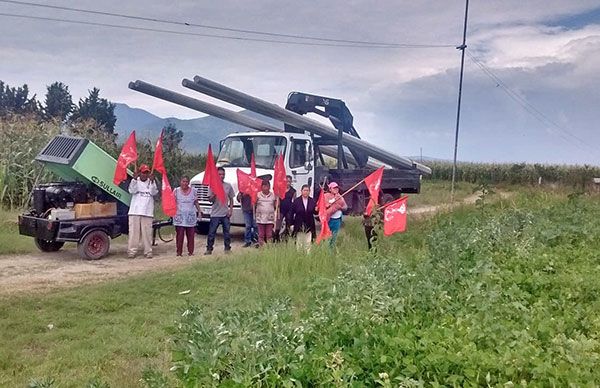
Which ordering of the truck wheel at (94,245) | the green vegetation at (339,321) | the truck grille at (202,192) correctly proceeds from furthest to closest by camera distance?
1. the truck grille at (202,192)
2. the truck wheel at (94,245)
3. the green vegetation at (339,321)

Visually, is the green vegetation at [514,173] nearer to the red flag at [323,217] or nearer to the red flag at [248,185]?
the red flag at [248,185]

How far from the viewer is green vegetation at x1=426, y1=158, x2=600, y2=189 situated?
35344 millimetres

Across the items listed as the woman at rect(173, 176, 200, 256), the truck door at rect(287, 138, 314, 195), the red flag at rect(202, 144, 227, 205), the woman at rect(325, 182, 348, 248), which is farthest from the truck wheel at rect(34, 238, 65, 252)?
the truck door at rect(287, 138, 314, 195)

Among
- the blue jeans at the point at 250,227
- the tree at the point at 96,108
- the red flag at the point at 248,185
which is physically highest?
the tree at the point at 96,108

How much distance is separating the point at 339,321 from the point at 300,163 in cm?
963

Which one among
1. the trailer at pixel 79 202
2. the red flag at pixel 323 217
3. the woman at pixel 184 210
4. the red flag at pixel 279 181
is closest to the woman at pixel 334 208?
the red flag at pixel 323 217

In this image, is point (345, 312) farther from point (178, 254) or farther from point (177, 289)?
point (178, 254)

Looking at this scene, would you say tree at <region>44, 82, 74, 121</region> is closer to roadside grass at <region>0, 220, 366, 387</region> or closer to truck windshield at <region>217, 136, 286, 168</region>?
truck windshield at <region>217, 136, 286, 168</region>

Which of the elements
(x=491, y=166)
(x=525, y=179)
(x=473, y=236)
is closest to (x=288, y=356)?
(x=473, y=236)

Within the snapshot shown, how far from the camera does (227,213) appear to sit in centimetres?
1118

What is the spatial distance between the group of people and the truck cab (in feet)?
5.09

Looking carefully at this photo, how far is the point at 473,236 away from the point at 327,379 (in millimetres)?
5468

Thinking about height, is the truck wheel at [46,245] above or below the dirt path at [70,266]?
above

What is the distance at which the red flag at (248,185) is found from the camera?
38.5ft
